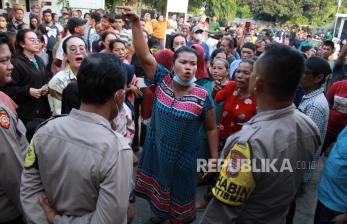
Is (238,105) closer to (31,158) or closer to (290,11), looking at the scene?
(31,158)

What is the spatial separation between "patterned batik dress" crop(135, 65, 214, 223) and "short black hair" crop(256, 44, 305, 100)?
1091 millimetres

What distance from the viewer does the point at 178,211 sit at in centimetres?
277

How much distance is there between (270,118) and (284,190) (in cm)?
38

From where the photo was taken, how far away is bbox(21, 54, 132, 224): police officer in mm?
1329

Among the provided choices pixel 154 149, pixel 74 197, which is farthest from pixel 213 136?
pixel 74 197

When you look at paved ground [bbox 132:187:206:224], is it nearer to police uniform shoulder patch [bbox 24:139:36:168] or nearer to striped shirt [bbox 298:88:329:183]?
striped shirt [bbox 298:88:329:183]

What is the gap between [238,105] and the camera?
3.22m

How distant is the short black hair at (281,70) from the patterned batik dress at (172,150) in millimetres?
1091

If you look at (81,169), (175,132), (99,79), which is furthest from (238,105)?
(81,169)

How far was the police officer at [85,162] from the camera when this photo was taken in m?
1.33

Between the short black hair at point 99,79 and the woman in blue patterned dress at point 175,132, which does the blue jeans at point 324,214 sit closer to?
the woman in blue patterned dress at point 175,132

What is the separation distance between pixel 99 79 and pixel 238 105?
2.08m

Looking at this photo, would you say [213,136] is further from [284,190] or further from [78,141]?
[78,141]

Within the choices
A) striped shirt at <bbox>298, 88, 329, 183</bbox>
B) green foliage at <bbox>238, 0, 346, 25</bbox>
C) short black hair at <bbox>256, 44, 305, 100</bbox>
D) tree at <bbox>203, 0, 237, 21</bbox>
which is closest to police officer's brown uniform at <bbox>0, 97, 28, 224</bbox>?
short black hair at <bbox>256, 44, 305, 100</bbox>
